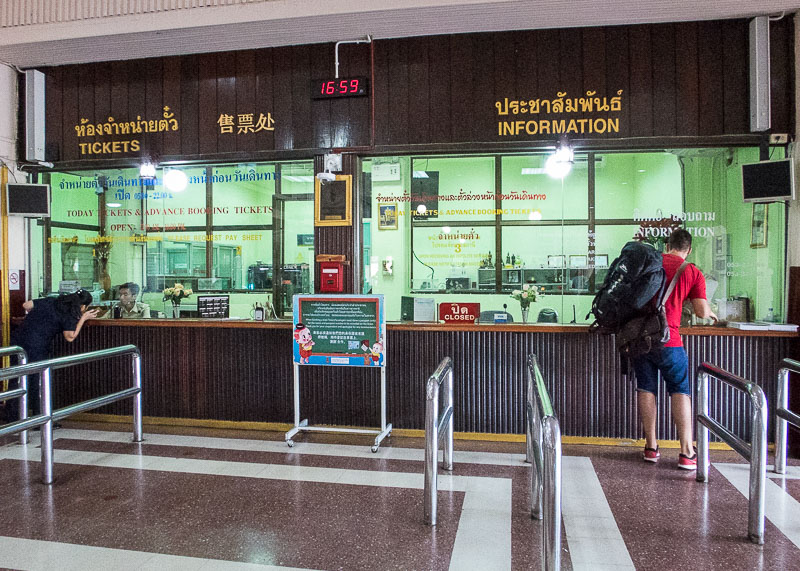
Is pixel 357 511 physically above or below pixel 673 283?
below

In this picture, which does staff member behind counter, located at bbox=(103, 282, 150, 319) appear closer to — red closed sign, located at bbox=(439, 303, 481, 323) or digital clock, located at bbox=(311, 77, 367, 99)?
digital clock, located at bbox=(311, 77, 367, 99)

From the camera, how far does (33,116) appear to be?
5.44 m

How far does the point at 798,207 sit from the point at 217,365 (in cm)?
526

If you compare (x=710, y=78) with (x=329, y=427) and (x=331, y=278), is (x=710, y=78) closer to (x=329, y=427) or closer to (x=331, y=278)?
(x=331, y=278)

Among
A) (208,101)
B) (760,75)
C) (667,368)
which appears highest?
(208,101)

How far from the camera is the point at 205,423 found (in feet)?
16.9

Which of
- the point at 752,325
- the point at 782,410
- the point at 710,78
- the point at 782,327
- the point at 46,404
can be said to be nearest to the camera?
the point at 782,410

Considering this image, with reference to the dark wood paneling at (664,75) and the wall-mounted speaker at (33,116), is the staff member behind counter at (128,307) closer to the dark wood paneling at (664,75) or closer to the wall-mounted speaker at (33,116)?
the wall-mounted speaker at (33,116)

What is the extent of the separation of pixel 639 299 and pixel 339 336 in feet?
7.88

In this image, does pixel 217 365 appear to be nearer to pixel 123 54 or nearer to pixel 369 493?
pixel 369 493

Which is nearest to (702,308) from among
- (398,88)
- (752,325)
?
(752,325)

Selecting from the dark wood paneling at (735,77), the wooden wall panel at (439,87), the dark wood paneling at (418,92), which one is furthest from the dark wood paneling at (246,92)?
the dark wood paneling at (735,77)

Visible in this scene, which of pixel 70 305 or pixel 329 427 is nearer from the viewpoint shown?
Answer: pixel 329 427

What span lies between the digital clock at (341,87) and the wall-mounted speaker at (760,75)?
3267mm
